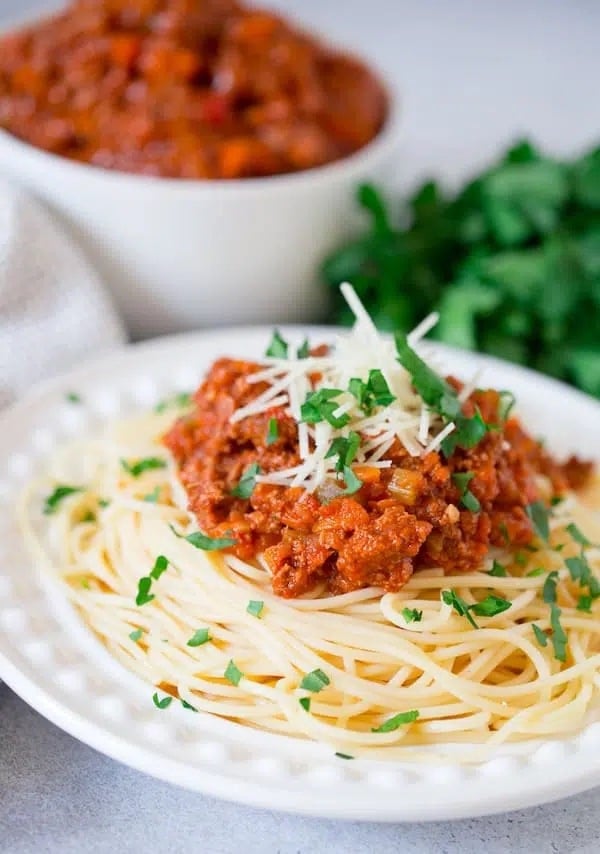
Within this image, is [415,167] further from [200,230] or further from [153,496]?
[153,496]

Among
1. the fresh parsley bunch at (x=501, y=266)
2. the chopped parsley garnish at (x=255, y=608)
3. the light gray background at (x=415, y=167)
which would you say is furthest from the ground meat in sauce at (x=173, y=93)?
the chopped parsley garnish at (x=255, y=608)

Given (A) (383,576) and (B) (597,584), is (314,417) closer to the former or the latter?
(A) (383,576)

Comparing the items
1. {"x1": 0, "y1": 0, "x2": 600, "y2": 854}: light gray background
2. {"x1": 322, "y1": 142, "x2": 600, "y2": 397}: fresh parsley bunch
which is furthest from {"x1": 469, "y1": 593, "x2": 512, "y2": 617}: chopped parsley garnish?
{"x1": 322, "y1": 142, "x2": 600, "y2": 397}: fresh parsley bunch

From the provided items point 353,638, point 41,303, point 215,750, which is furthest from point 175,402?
point 215,750

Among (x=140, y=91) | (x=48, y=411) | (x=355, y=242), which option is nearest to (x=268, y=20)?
(x=140, y=91)

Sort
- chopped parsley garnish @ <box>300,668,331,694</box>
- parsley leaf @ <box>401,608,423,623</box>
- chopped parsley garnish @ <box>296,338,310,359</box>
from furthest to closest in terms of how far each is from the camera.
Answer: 1. chopped parsley garnish @ <box>296,338,310,359</box>
2. parsley leaf @ <box>401,608,423,623</box>
3. chopped parsley garnish @ <box>300,668,331,694</box>

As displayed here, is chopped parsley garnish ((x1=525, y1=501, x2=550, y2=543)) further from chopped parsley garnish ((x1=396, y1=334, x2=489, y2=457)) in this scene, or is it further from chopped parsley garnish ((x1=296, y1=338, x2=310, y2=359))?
chopped parsley garnish ((x1=296, y1=338, x2=310, y2=359))
